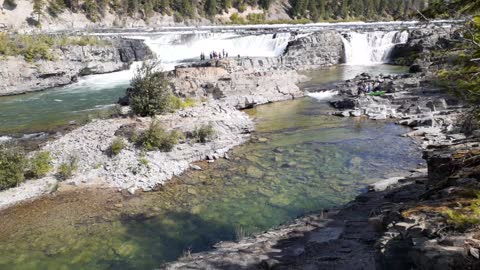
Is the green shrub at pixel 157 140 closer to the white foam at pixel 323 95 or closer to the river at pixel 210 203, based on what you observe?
the river at pixel 210 203

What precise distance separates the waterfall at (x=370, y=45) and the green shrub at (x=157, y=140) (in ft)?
142

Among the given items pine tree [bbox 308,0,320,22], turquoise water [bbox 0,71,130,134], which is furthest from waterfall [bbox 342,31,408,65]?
Answer: pine tree [bbox 308,0,320,22]

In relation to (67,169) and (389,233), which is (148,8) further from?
(389,233)

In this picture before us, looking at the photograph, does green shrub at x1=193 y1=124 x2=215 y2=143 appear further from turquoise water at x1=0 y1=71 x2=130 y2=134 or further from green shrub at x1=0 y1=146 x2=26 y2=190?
turquoise water at x1=0 y1=71 x2=130 y2=134

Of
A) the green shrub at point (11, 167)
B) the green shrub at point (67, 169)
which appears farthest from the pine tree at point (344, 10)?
the green shrub at point (11, 167)

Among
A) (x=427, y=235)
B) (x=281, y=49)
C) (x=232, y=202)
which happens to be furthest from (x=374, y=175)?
(x=281, y=49)

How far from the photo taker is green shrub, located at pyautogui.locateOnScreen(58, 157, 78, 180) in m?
19.1

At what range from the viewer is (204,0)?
107 m

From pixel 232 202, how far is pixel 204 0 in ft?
318

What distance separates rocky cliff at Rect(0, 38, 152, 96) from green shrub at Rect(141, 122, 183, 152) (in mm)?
26523

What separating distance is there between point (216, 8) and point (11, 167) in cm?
9527

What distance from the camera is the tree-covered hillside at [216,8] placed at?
8400 centimetres

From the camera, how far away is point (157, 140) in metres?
21.9

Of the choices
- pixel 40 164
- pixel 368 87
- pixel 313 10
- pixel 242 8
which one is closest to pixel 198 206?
pixel 40 164
